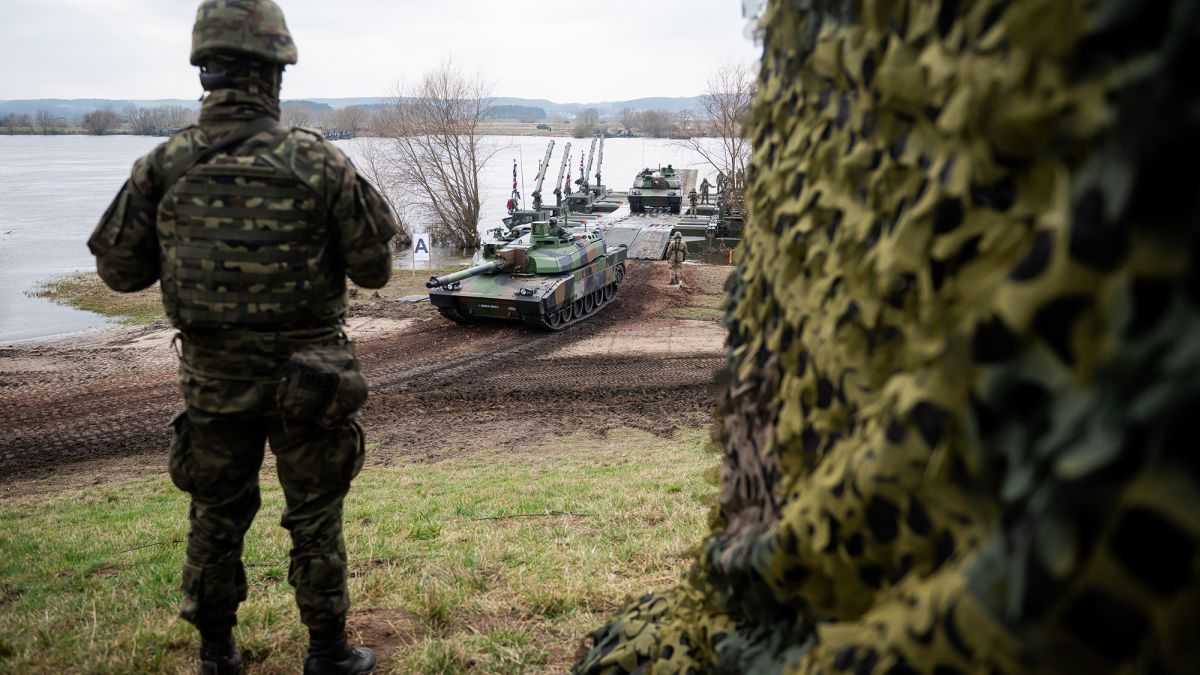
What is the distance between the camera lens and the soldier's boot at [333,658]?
3.21 meters

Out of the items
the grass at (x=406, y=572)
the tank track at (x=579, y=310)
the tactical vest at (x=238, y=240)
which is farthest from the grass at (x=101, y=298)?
the tactical vest at (x=238, y=240)

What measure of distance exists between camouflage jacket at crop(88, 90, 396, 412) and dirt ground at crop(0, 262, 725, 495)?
7.31 m

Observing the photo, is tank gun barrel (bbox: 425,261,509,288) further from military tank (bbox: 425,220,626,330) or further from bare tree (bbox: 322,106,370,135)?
bare tree (bbox: 322,106,370,135)

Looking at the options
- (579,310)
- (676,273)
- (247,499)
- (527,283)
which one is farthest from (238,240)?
(676,273)

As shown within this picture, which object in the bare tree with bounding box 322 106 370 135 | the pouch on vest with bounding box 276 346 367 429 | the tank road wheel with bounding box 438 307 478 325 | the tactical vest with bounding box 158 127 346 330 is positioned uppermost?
the bare tree with bounding box 322 106 370 135

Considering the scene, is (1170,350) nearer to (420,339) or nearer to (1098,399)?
(1098,399)

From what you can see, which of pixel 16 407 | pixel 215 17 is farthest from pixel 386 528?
pixel 16 407

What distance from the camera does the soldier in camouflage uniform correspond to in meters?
3.14

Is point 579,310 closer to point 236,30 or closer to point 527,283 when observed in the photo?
point 527,283

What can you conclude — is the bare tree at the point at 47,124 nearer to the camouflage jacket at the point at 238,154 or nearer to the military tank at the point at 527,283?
the military tank at the point at 527,283

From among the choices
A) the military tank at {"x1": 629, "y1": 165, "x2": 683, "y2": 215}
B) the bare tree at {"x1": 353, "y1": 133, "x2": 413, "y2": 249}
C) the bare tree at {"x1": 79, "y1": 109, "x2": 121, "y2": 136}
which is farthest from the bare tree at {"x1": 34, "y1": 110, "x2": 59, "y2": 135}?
the military tank at {"x1": 629, "y1": 165, "x2": 683, "y2": 215}

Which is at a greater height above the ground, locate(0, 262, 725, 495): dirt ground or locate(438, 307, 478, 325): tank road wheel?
locate(438, 307, 478, 325): tank road wheel

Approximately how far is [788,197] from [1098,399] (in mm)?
1068

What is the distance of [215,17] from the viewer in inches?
124
